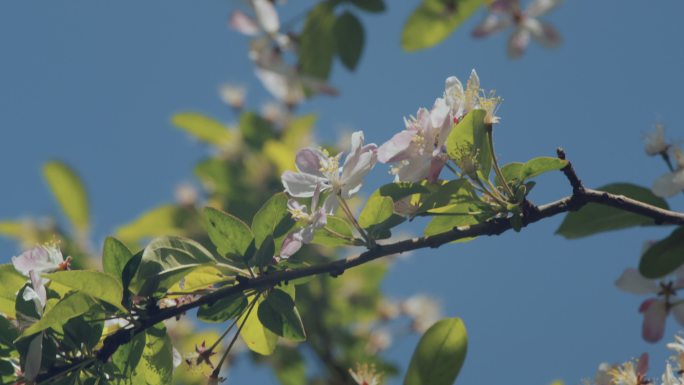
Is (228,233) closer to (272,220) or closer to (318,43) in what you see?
(272,220)

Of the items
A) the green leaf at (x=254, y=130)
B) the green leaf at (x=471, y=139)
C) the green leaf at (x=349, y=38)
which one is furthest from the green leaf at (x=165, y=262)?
the green leaf at (x=254, y=130)

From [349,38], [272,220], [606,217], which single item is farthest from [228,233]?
[349,38]

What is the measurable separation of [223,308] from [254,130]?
1.93 m

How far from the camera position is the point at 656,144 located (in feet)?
3.99

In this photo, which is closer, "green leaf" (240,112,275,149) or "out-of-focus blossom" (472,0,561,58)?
"out-of-focus blossom" (472,0,561,58)

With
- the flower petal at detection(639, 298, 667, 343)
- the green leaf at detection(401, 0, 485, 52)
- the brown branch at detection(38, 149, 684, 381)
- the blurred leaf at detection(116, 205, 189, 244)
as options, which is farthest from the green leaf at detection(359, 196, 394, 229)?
the blurred leaf at detection(116, 205, 189, 244)

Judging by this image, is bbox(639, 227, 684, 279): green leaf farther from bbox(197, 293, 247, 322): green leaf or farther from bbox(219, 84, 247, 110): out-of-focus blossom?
bbox(219, 84, 247, 110): out-of-focus blossom

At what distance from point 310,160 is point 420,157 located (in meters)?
0.17

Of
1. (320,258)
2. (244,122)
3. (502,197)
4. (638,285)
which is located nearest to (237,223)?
(502,197)

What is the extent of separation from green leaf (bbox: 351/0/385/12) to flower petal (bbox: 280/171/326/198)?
896 millimetres

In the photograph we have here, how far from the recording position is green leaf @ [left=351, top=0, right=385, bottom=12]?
1.90 meters

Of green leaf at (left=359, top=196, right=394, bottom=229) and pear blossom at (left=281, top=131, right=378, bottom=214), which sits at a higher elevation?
pear blossom at (left=281, top=131, right=378, bottom=214)

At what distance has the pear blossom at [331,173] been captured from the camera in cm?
106

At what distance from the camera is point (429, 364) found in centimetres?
115
